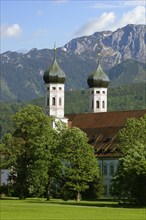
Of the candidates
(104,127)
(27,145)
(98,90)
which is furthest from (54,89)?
(27,145)

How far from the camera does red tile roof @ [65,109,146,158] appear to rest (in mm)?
112375

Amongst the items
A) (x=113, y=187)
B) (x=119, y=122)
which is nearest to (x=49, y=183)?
(x=113, y=187)

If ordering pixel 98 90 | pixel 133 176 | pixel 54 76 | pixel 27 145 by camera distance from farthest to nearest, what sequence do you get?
1. pixel 98 90
2. pixel 54 76
3. pixel 27 145
4. pixel 133 176

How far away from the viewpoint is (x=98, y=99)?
5281 inches

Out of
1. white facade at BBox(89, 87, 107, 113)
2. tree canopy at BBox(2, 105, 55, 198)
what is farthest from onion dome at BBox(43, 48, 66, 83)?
tree canopy at BBox(2, 105, 55, 198)

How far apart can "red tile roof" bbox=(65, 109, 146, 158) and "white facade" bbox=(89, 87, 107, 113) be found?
7703 mm

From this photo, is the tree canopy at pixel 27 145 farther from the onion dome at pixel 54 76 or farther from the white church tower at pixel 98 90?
the white church tower at pixel 98 90

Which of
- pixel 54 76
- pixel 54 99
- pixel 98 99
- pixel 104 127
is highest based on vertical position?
pixel 54 76

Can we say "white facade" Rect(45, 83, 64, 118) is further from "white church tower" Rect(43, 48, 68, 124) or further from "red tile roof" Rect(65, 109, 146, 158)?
"red tile roof" Rect(65, 109, 146, 158)

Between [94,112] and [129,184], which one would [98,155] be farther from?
[129,184]

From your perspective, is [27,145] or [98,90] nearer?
[27,145]

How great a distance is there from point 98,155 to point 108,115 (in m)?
11.2

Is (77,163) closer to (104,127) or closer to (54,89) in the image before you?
(104,127)

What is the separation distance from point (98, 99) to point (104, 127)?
16309 mm
